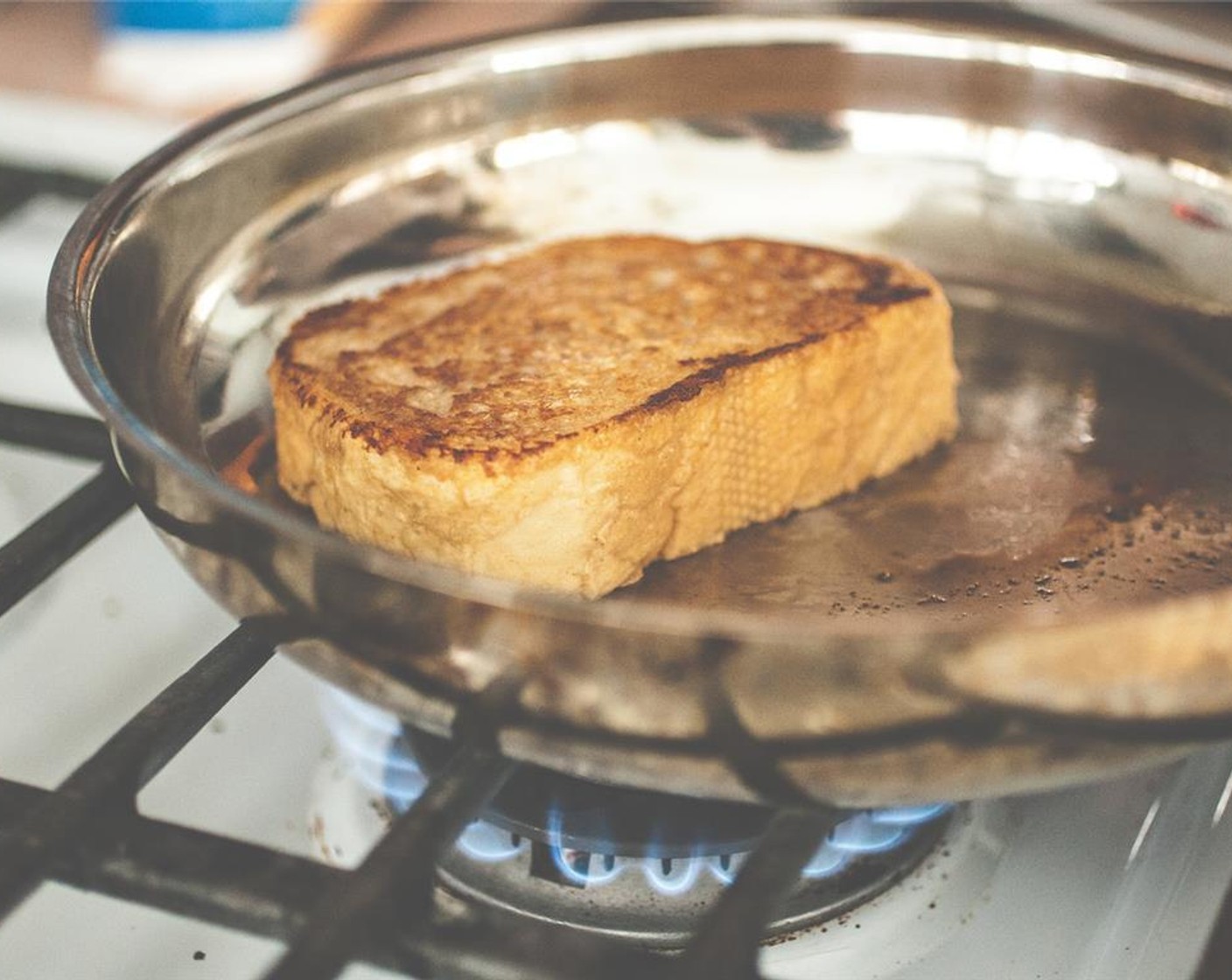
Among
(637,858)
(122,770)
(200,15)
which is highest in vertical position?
(200,15)

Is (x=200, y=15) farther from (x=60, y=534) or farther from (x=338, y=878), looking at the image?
(x=338, y=878)

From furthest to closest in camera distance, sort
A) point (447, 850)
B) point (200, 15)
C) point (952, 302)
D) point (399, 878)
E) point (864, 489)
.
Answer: point (200, 15)
point (952, 302)
point (864, 489)
point (447, 850)
point (399, 878)

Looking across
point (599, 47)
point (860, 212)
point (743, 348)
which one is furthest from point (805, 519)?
point (599, 47)

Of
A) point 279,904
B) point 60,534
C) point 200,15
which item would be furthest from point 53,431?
point 200,15

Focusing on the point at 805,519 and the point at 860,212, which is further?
the point at 860,212

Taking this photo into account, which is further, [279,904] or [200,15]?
[200,15]

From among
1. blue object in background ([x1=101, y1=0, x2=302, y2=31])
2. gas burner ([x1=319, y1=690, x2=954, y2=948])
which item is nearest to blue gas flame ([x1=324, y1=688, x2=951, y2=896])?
gas burner ([x1=319, y1=690, x2=954, y2=948])

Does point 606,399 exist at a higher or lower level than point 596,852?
higher

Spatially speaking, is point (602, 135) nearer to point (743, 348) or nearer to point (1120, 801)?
point (743, 348)
